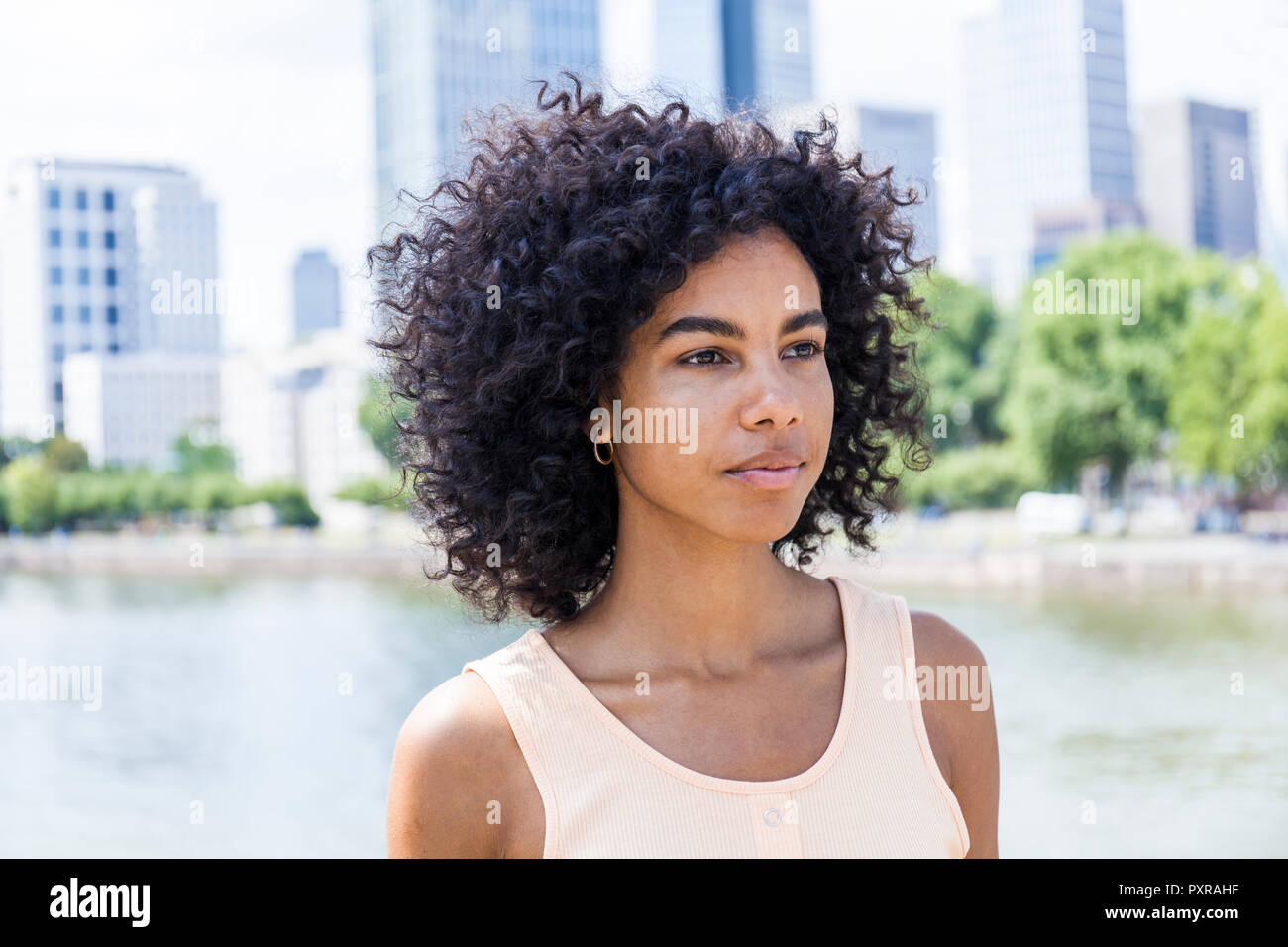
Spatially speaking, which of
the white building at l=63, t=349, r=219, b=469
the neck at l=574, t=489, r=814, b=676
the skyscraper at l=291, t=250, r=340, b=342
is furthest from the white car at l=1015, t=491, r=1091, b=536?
the skyscraper at l=291, t=250, r=340, b=342

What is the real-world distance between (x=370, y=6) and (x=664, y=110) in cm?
8394

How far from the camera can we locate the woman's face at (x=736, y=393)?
1.82m

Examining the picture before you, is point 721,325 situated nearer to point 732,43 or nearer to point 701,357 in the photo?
point 701,357

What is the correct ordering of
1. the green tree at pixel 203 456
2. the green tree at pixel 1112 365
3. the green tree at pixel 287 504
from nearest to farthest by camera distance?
the green tree at pixel 1112 365, the green tree at pixel 287 504, the green tree at pixel 203 456

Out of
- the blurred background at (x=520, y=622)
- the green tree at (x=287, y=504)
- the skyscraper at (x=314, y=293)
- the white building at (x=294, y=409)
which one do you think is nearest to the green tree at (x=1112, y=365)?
the blurred background at (x=520, y=622)

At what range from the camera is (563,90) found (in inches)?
86.4

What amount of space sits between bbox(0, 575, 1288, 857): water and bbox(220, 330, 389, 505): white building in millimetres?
48599

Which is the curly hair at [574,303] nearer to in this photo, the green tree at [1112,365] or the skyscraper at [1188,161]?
the green tree at [1112,365]

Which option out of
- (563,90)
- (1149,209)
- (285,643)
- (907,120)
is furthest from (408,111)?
(563,90)

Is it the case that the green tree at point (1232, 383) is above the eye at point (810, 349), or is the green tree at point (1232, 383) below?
above

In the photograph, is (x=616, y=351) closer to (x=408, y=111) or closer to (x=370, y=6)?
(x=408, y=111)

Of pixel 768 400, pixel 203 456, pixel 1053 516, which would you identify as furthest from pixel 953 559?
pixel 203 456

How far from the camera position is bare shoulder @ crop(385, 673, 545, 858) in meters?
1.82

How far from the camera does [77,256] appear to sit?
80.2m
